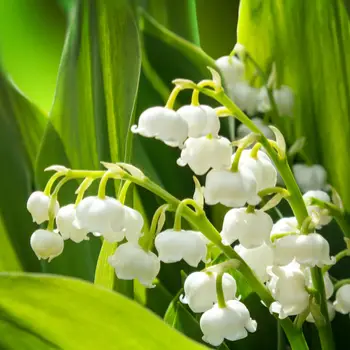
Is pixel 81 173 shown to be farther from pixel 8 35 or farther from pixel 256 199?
pixel 8 35

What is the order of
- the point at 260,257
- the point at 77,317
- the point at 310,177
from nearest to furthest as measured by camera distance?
the point at 77,317 → the point at 260,257 → the point at 310,177

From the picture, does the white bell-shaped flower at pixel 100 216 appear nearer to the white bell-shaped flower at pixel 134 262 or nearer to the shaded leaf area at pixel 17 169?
the white bell-shaped flower at pixel 134 262

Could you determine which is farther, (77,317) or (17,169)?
(17,169)

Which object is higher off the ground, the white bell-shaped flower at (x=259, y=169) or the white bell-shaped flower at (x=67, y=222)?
the white bell-shaped flower at (x=259, y=169)

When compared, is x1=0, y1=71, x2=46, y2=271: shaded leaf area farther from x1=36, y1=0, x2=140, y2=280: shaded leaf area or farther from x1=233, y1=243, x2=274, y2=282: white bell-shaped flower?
x1=233, y1=243, x2=274, y2=282: white bell-shaped flower

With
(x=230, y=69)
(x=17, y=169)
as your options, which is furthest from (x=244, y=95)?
(x=17, y=169)

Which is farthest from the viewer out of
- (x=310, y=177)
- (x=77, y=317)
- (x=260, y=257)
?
(x=310, y=177)

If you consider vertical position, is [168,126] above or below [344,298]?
above

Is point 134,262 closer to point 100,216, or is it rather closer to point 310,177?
point 100,216

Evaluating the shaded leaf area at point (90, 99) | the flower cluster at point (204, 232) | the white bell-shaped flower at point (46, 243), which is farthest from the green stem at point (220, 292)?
the shaded leaf area at point (90, 99)
